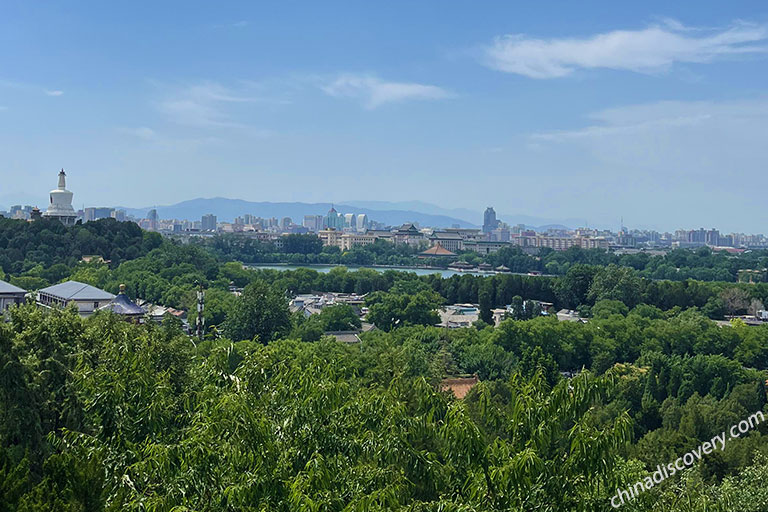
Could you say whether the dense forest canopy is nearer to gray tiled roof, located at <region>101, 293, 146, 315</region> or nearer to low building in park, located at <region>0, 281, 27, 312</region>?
gray tiled roof, located at <region>101, 293, 146, 315</region>

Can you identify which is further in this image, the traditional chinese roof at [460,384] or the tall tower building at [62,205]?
the tall tower building at [62,205]

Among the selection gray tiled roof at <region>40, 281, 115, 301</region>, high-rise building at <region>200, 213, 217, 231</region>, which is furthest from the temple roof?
high-rise building at <region>200, 213, 217, 231</region>

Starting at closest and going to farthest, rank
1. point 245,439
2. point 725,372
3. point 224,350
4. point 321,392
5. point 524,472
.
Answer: point 524,472, point 245,439, point 321,392, point 224,350, point 725,372

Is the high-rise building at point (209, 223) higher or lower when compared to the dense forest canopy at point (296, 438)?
lower

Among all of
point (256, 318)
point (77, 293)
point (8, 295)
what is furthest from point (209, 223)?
point (8, 295)

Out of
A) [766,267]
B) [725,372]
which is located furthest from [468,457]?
[766,267]

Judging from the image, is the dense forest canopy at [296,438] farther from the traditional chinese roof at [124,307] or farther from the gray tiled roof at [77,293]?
the gray tiled roof at [77,293]

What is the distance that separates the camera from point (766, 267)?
213 ft

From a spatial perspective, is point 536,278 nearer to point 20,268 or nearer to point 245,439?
point 20,268

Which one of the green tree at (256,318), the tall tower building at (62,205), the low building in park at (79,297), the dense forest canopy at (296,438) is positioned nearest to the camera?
the dense forest canopy at (296,438)

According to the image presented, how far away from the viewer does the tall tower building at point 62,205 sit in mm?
42875

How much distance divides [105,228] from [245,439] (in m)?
38.2

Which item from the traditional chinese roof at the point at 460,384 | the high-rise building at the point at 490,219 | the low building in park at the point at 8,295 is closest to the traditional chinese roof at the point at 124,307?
the low building in park at the point at 8,295

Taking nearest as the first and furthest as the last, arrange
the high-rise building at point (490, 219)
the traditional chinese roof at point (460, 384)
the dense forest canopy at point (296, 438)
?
the dense forest canopy at point (296, 438)
the traditional chinese roof at point (460, 384)
the high-rise building at point (490, 219)
